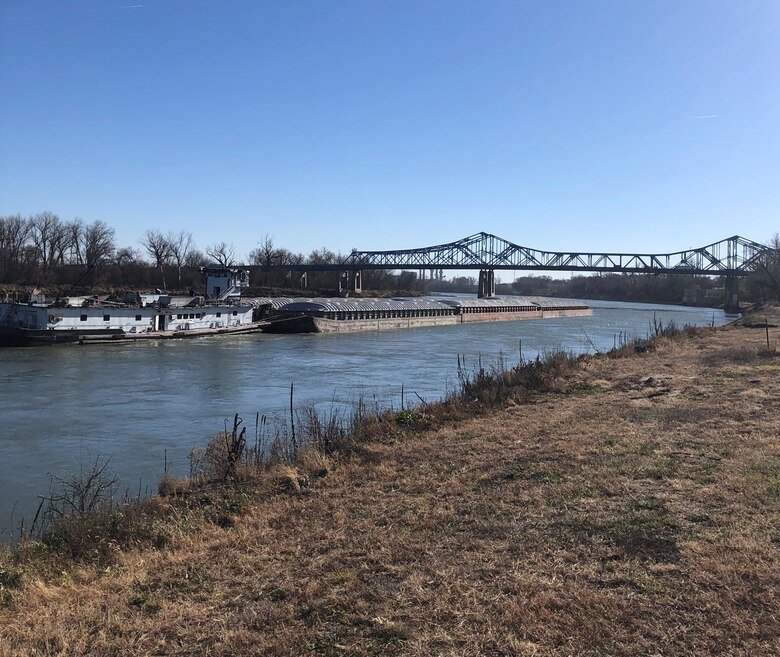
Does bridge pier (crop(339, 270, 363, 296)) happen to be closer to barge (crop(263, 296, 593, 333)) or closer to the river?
barge (crop(263, 296, 593, 333))

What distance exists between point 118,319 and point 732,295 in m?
101

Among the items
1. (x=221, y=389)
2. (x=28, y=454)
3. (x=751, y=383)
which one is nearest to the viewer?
(x=28, y=454)

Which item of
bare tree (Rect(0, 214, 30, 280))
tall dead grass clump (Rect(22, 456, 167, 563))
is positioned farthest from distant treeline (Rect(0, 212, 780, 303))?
tall dead grass clump (Rect(22, 456, 167, 563))

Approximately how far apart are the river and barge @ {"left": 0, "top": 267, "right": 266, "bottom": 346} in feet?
3.98

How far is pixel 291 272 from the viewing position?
404 feet

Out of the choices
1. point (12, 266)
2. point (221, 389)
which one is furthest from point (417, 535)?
point (12, 266)

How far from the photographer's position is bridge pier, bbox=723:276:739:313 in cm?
10022

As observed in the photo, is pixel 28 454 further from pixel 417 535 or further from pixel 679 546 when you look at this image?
pixel 679 546

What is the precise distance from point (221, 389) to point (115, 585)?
17851 mm

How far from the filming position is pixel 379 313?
6303 centimetres

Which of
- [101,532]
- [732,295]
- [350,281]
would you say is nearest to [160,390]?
[101,532]

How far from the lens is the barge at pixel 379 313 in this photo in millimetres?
51281

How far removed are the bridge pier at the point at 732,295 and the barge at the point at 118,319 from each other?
82739 millimetres

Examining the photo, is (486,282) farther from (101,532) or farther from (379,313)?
(101,532)
